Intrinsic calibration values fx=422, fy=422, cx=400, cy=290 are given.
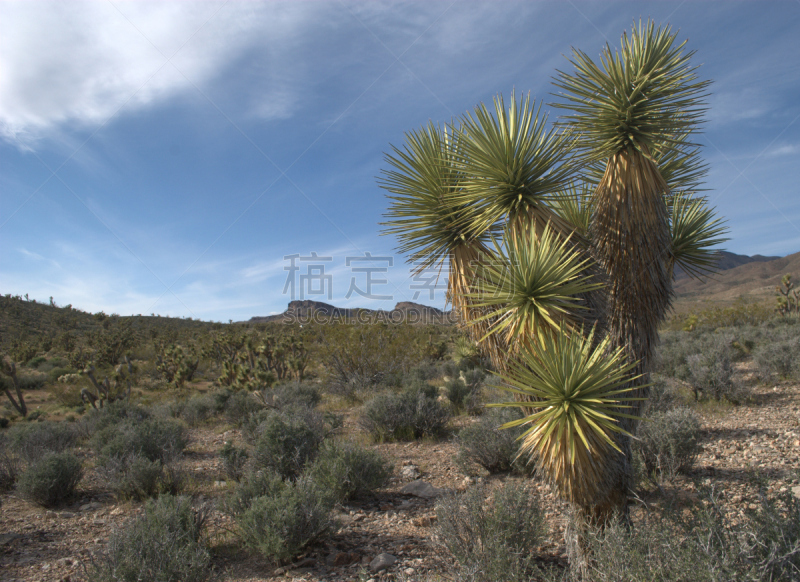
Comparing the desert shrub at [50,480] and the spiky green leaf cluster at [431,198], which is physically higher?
the spiky green leaf cluster at [431,198]

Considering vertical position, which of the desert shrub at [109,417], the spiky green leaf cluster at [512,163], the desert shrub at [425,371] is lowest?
the desert shrub at [109,417]

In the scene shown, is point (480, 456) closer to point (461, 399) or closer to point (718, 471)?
point (718, 471)

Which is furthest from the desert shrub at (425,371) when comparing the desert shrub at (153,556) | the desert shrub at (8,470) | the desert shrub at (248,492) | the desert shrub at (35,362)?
the desert shrub at (35,362)

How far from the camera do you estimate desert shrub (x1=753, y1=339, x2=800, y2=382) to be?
9.89 metres

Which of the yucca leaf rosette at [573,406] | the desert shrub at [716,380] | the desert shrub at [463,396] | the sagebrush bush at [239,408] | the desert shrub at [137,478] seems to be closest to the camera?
the yucca leaf rosette at [573,406]

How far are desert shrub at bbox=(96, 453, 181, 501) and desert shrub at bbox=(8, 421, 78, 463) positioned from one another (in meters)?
1.63

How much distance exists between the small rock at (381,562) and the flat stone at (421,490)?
5.37ft

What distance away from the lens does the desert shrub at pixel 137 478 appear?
18.9ft

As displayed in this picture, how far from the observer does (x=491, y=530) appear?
12.0 feet

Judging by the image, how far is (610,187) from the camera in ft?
11.6

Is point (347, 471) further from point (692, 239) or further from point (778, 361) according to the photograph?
point (778, 361)

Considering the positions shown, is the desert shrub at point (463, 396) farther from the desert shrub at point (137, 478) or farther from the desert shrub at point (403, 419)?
the desert shrub at point (137, 478)

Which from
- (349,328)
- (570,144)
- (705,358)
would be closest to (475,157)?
(570,144)

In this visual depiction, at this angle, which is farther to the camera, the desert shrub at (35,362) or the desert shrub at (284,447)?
the desert shrub at (35,362)
